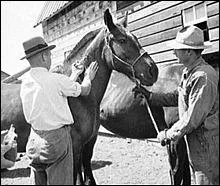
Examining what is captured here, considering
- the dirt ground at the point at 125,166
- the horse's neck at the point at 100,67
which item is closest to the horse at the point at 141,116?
the horse's neck at the point at 100,67

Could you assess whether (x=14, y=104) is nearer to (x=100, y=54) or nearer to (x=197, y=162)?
(x=100, y=54)

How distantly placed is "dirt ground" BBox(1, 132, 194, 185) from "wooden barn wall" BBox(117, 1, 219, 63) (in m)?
2.09

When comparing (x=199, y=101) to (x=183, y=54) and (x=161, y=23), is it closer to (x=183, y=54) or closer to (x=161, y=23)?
(x=183, y=54)

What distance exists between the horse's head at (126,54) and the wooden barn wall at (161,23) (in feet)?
7.68

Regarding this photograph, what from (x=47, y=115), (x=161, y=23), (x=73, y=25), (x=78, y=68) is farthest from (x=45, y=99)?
(x=73, y=25)

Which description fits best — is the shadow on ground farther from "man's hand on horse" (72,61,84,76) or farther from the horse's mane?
"man's hand on horse" (72,61,84,76)

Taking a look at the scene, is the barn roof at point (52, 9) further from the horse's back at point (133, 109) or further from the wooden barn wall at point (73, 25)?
the horse's back at point (133, 109)

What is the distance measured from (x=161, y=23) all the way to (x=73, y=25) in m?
5.70

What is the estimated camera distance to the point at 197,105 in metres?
2.17

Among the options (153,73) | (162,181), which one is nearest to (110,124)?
(162,181)

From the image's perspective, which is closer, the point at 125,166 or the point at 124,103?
the point at 124,103

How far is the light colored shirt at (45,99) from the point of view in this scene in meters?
2.32

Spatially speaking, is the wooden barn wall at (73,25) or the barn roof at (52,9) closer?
the wooden barn wall at (73,25)

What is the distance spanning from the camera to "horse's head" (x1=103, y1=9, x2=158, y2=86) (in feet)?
11.9
